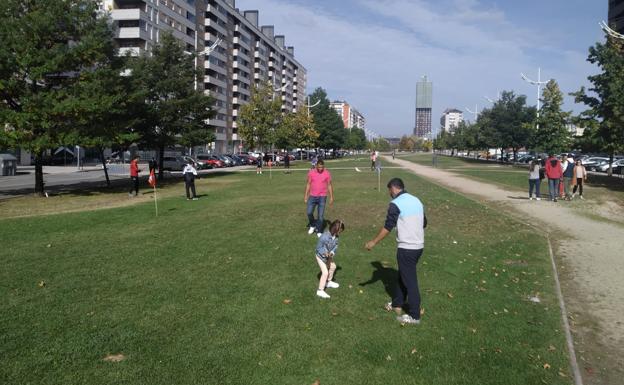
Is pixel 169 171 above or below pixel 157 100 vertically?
below

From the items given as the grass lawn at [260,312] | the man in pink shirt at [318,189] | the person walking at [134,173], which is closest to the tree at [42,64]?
the person walking at [134,173]

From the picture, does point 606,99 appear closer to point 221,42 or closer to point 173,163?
point 173,163

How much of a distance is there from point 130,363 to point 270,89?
142ft

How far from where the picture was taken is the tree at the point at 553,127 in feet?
155

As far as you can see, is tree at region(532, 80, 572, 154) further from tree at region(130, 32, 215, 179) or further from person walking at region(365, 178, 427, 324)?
person walking at region(365, 178, 427, 324)

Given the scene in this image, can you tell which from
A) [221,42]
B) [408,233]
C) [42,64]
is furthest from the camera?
[221,42]

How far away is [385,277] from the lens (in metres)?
7.79

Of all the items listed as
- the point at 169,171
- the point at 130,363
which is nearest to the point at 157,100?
the point at 169,171

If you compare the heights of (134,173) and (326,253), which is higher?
(134,173)

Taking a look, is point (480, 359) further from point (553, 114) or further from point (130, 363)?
point (553, 114)

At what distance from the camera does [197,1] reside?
82250mm

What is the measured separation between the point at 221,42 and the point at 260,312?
3502 inches

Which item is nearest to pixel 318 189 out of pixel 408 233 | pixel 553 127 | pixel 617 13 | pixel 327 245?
pixel 327 245

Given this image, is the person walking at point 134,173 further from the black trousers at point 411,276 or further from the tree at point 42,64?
the black trousers at point 411,276
